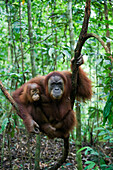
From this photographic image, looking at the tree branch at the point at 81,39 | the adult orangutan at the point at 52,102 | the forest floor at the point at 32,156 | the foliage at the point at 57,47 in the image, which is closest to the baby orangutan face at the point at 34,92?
the adult orangutan at the point at 52,102

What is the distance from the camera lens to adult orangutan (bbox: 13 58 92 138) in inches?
107

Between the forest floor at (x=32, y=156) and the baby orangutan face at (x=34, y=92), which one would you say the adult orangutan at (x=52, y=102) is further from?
the forest floor at (x=32, y=156)

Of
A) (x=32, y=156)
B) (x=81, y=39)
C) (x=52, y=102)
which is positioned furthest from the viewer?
(x=32, y=156)

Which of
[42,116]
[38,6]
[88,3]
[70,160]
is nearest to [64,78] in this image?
[42,116]

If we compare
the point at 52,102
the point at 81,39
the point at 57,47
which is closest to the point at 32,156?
the point at 52,102

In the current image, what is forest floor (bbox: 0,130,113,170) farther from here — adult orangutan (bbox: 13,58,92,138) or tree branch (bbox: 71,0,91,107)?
tree branch (bbox: 71,0,91,107)

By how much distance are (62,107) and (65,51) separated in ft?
2.78

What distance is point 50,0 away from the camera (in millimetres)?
3586

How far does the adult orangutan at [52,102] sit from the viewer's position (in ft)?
8.94

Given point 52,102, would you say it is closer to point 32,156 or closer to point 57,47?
point 57,47

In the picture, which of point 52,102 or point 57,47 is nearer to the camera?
point 52,102

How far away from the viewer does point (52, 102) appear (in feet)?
9.52

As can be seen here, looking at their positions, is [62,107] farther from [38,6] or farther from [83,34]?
[38,6]

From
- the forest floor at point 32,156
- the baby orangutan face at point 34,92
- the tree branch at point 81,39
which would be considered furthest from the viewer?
the forest floor at point 32,156
